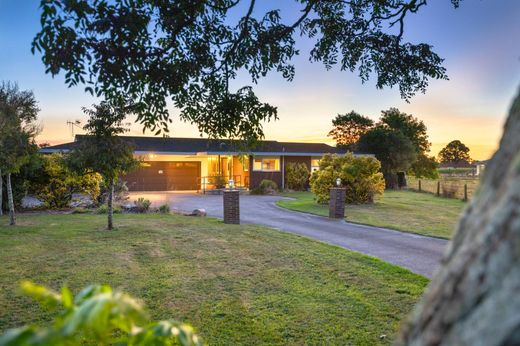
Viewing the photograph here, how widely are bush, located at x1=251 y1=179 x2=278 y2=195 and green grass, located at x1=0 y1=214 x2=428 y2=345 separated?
1955 cm

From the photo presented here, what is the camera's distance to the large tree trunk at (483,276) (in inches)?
22.8

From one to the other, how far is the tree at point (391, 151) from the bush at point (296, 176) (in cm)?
981

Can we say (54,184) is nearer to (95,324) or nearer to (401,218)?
(401,218)

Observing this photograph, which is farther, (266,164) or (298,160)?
(298,160)

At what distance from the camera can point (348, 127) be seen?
61344 millimetres

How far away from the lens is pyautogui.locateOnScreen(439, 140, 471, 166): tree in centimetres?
10200

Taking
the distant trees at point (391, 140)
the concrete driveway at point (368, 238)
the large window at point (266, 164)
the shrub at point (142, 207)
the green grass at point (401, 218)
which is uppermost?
the distant trees at point (391, 140)

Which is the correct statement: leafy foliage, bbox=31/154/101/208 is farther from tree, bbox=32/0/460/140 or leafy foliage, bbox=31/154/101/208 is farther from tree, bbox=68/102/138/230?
tree, bbox=32/0/460/140

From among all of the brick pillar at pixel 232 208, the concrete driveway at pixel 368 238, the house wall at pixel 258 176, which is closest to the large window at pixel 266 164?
the house wall at pixel 258 176

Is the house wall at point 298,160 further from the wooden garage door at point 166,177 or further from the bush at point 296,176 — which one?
the wooden garage door at point 166,177

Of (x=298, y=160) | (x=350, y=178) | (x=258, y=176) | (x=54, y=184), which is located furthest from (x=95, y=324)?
(x=298, y=160)

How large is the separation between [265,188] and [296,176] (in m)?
4.69

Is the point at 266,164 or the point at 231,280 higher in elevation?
the point at 266,164

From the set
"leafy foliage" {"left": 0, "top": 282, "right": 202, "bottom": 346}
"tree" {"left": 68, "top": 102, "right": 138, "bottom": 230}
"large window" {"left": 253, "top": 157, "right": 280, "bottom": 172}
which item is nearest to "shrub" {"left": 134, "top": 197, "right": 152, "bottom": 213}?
"tree" {"left": 68, "top": 102, "right": 138, "bottom": 230}
